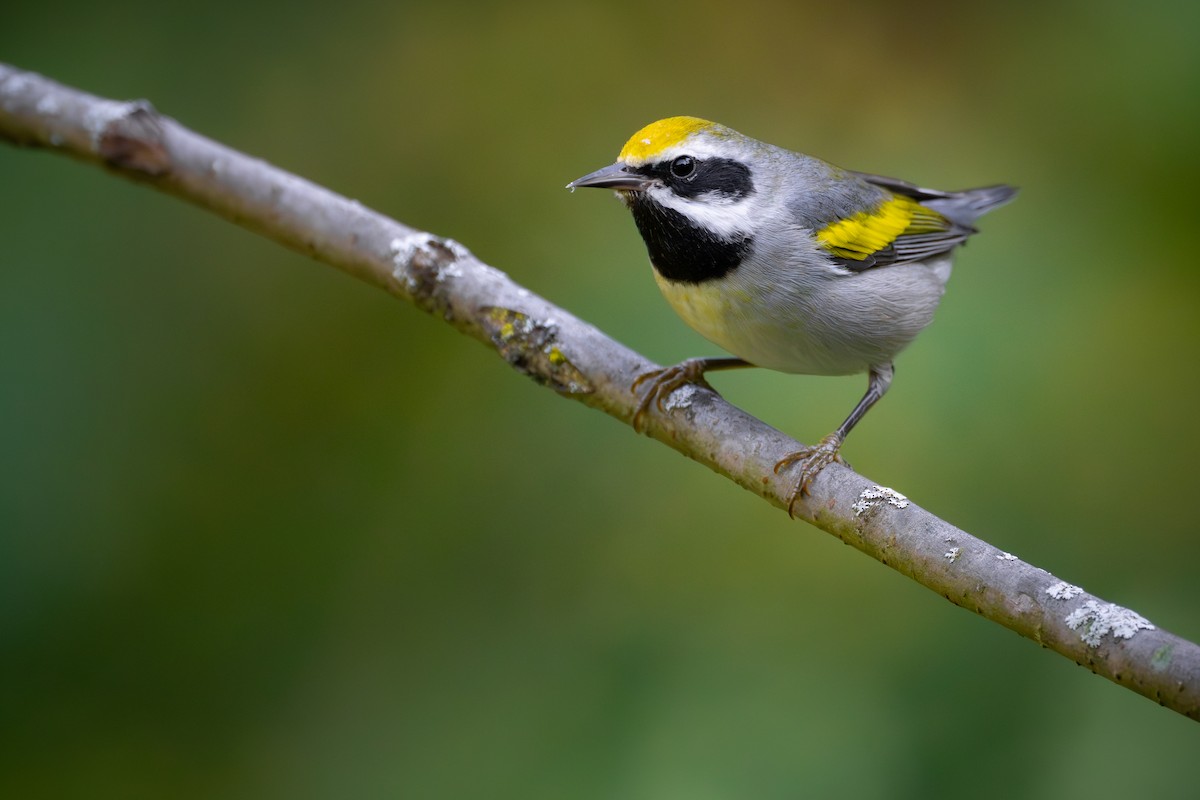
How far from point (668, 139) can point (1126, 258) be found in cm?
177

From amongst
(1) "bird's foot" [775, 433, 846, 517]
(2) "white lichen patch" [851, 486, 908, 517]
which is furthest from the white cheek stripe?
(2) "white lichen patch" [851, 486, 908, 517]

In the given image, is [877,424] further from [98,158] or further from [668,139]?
[98,158]

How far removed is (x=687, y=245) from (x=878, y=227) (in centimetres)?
85

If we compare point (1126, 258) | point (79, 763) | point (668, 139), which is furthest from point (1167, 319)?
point (79, 763)

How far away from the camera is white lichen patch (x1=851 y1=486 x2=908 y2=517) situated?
90.7 inches

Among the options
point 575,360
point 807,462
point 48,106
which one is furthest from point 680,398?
point 48,106

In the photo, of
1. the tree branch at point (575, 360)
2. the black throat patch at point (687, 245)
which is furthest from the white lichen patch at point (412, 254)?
the black throat patch at point (687, 245)

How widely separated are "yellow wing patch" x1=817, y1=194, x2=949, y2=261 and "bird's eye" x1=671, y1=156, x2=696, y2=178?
49 centimetres

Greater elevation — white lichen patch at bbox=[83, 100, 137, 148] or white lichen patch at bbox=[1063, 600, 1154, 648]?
white lichen patch at bbox=[83, 100, 137, 148]

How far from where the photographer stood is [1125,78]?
373cm

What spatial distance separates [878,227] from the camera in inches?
137

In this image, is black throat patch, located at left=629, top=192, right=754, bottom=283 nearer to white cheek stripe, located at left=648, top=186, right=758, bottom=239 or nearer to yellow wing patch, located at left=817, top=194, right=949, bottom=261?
white cheek stripe, located at left=648, top=186, right=758, bottom=239

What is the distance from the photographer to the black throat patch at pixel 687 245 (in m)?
3.01

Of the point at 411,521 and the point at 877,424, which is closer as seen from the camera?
the point at 877,424
